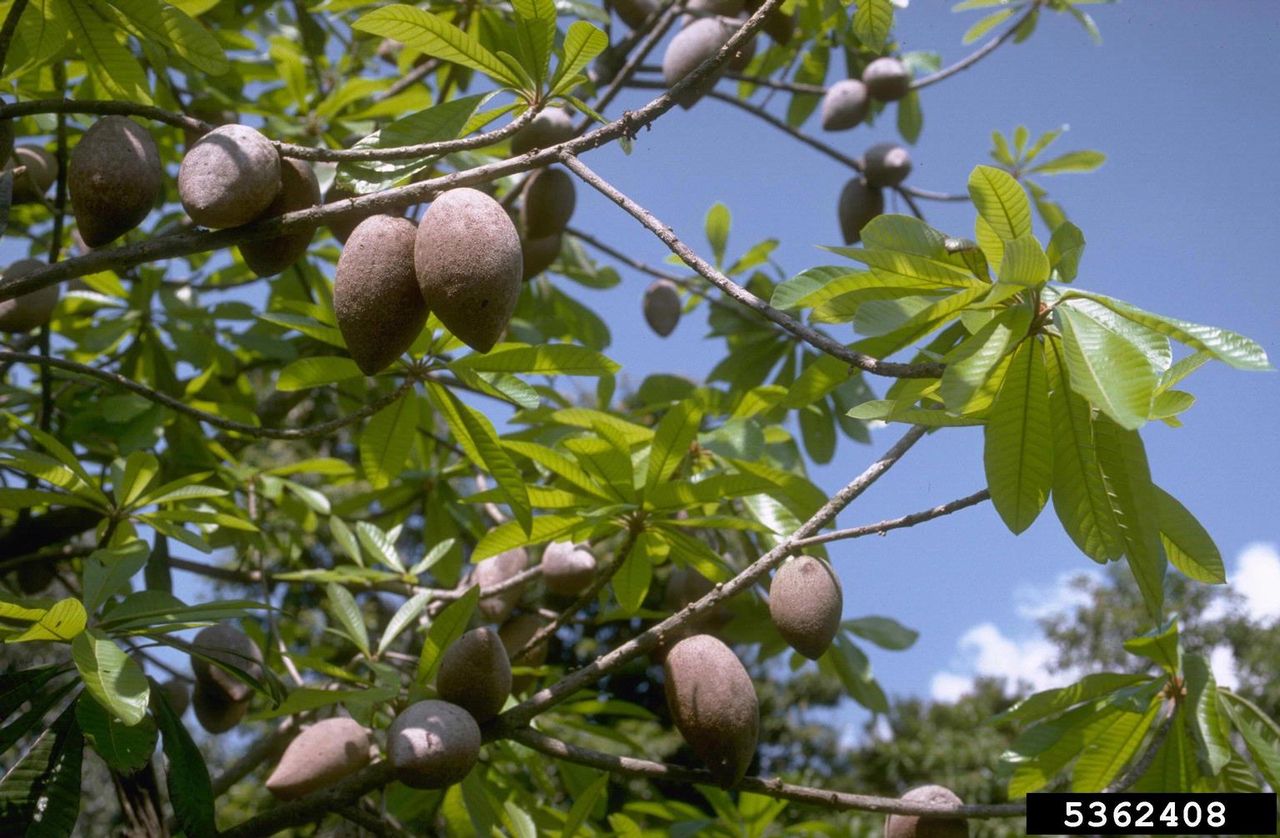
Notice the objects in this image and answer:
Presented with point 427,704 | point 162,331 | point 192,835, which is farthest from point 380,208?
point 162,331

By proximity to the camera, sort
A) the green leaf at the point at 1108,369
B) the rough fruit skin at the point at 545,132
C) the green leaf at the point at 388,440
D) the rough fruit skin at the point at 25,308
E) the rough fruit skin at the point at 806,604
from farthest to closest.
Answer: the rough fruit skin at the point at 545,132
the green leaf at the point at 388,440
the rough fruit skin at the point at 25,308
the rough fruit skin at the point at 806,604
the green leaf at the point at 1108,369

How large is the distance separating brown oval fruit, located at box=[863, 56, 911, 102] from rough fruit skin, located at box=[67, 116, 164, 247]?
183 centimetres

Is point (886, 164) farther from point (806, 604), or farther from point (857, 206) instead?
point (806, 604)

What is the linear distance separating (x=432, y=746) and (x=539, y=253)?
1203 millimetres

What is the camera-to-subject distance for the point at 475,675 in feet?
4.65

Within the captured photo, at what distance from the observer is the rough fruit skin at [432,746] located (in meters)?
1.31

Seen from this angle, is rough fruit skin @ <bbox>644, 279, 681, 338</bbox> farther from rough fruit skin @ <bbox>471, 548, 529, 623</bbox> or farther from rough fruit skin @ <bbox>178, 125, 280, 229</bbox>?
rough fruit skin @ <bbox>178, 125, 280, 229</bbox>

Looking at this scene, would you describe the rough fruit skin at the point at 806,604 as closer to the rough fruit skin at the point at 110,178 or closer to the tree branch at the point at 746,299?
the tree branch at the point at 746,299

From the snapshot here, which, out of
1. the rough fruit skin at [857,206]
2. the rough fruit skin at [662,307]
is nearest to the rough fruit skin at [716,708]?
the rough fruit skin at [857,206]

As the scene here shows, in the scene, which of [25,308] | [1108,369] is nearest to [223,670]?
[25,308]

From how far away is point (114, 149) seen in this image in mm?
1174

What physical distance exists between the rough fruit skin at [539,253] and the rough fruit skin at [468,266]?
3.66 ft

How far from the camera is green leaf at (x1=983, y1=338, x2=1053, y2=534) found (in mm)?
1079

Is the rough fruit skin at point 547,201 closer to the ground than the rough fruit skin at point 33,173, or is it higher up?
higher up
